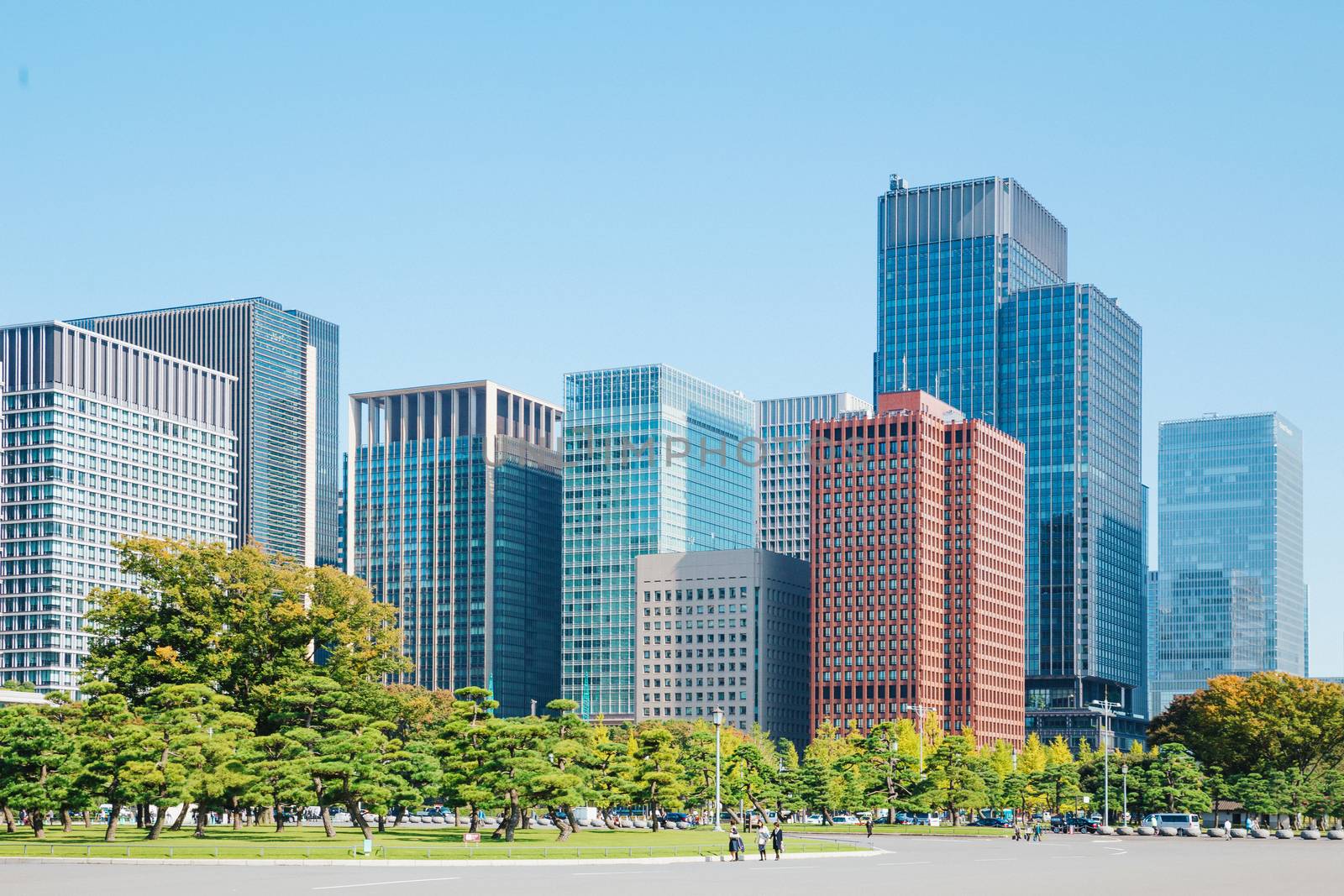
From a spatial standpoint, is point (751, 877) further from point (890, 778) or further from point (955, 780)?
point (955, 780)

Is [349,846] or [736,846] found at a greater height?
[736,846]

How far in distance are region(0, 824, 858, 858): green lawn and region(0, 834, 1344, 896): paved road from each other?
517 centimetres

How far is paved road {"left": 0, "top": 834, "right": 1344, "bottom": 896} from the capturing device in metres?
63.8

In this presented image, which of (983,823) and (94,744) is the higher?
(94,744)

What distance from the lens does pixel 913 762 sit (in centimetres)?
15725

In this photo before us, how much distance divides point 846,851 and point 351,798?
1151 inches

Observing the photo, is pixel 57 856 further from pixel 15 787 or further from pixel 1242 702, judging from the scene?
pixel 1242 702

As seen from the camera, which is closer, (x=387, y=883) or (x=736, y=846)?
(x=387, y=883)

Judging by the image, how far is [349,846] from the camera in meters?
89.1

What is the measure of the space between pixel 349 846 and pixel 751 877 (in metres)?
Answer: 25.9

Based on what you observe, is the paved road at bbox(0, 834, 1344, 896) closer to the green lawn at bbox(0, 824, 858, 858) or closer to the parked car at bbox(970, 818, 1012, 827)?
the green lawn at bbox(0, 824, 858, 858)

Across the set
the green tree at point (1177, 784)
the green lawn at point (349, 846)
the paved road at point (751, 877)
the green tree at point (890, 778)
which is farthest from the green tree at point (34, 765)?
the green tree at point (1177, 784)

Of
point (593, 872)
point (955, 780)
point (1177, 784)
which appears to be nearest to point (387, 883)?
point (593, 872)

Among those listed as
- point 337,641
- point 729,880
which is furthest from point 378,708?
point 729,880
